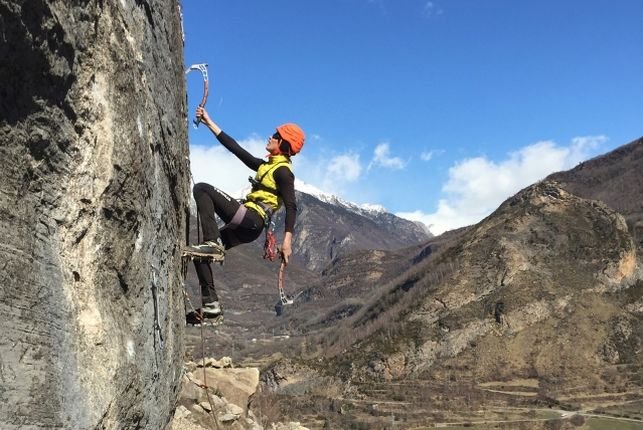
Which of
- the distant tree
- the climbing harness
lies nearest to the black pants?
the climbing harness

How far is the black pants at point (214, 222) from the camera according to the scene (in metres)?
8.02

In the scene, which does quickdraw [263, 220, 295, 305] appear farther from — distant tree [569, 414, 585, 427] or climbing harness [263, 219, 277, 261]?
distant tree [569, 414, 585, 427]

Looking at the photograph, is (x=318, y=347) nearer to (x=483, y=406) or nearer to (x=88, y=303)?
(x=483, y=406)

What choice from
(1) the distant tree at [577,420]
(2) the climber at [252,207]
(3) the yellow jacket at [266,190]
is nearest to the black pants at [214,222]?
(2) the climber at [252,207]

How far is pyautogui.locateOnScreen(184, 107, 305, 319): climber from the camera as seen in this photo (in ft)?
26.3

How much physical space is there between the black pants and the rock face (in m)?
1.72

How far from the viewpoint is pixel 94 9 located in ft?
15.4

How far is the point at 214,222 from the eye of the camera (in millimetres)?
8031

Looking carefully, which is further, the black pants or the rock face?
the black pants

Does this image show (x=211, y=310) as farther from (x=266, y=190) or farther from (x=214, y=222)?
(x=266, y=190)

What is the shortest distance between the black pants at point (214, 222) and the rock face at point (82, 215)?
1719 mm

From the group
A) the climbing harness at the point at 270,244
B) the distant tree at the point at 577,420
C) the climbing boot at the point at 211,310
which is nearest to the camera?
the climbing boot at the point at 211,310

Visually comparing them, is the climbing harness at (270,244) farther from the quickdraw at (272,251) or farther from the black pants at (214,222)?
the black pants at (214,222)

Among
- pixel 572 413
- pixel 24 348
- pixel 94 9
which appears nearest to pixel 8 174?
pixel 24 348
